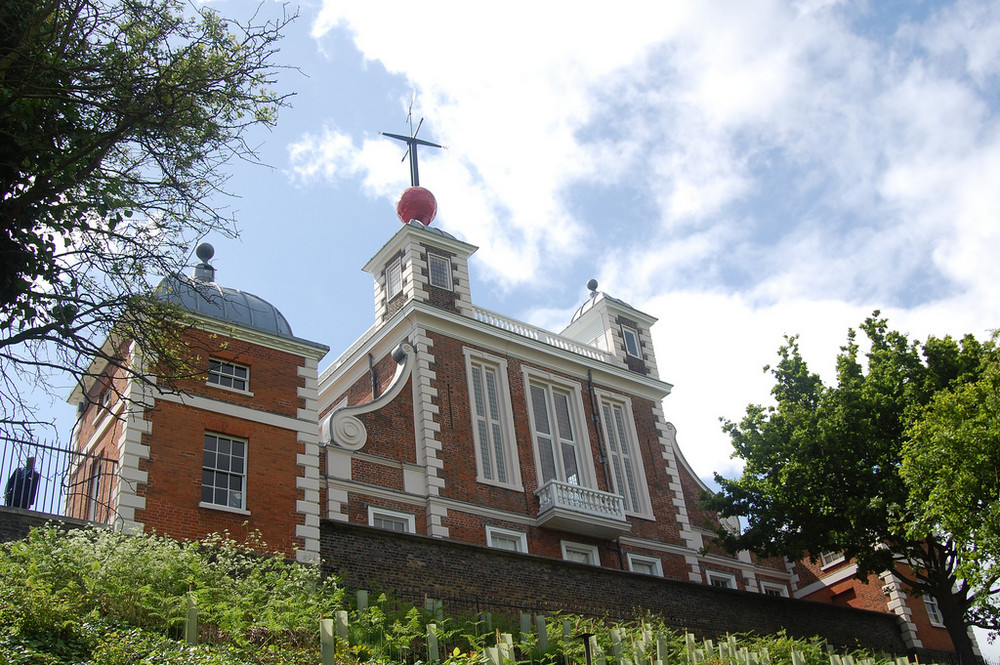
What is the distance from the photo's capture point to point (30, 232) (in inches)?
458

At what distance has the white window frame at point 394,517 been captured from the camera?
23.3 meters

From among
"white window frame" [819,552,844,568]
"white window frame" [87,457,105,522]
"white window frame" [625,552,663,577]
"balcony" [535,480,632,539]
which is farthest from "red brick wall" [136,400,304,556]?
"white window frame" [819,552,844,568]

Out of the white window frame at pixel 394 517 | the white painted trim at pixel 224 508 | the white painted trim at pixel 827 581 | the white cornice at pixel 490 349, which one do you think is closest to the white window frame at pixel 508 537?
the white window frame at pixel 394 517

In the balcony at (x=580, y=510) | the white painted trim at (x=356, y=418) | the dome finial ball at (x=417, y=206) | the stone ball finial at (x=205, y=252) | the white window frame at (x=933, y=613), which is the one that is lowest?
the white window frame at (x=933, y=613)

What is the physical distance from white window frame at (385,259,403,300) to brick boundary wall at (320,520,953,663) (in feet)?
33.8

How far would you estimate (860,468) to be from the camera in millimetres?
23703

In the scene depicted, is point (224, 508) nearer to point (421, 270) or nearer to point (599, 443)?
point (421, 270)

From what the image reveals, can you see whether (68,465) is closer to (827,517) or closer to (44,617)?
(44,617)

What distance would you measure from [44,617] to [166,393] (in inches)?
296

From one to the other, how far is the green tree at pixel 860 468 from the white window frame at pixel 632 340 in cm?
816

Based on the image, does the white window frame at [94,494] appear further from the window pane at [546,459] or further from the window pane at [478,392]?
the window pane at [546,459]

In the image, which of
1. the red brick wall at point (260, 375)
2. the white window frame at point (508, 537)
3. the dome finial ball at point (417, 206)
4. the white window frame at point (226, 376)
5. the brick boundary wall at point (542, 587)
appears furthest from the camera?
the dome finial ball at point (417, 206)

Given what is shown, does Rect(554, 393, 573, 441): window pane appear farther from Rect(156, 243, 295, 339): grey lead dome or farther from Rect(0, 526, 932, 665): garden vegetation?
Rect(0, 526, 932, 665): garden vegetation

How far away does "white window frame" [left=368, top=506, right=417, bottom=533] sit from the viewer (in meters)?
23.3
